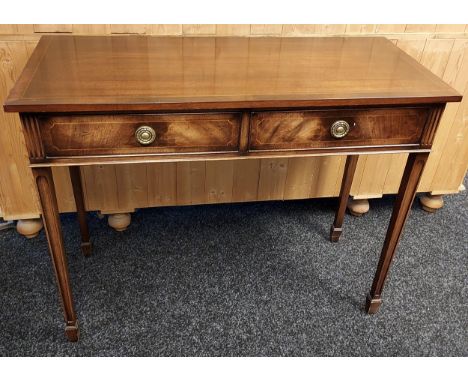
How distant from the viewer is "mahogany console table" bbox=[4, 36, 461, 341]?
117 cm

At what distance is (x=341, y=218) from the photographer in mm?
1983

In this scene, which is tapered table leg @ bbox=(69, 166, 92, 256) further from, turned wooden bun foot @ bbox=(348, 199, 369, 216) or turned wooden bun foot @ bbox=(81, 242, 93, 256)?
turned wooden bun foot @ bbox=(348, 199, 369, 216)

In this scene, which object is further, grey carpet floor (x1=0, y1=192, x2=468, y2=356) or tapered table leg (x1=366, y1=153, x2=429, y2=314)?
grey carpet floor (x1=0, y1=192, x2=468, y2=356)

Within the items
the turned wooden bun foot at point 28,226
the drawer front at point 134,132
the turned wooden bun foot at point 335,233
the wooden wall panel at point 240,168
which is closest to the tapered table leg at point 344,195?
the turned wooden bun foot at point 335,233

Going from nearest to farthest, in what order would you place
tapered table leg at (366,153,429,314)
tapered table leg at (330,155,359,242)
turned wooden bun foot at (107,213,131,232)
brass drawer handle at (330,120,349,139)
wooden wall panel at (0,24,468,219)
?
brass drawer handle at (330,120,349,139)
tapered table leg at (366,153,429,314)
wooden wall panel at (0,24,468,219)
tapered table leg at (330,155,359,242)
turned wooden bun foot at (107,213,131,232)

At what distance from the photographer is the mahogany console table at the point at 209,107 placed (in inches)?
45.9

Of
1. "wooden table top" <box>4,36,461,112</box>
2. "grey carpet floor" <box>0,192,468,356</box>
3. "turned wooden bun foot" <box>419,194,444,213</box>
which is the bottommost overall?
"grey carpet floor" <box>0,192,468,356</box>

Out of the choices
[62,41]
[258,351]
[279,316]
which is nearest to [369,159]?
[279,316]

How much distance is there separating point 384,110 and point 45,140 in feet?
2.80

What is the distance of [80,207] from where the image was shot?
179 centimetres

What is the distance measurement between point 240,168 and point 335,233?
477 mm

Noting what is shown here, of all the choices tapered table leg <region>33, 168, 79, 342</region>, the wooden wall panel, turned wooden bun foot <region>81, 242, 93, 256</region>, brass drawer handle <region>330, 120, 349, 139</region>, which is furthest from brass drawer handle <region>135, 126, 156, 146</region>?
turned wooden bun foot <region>81, 242, 93, 256</region>

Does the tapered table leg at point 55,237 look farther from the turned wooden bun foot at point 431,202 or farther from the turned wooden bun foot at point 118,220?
the turned wooden bun foot at point 431,202

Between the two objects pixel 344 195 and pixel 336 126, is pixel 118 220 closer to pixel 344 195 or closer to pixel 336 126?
pixel 344 195
